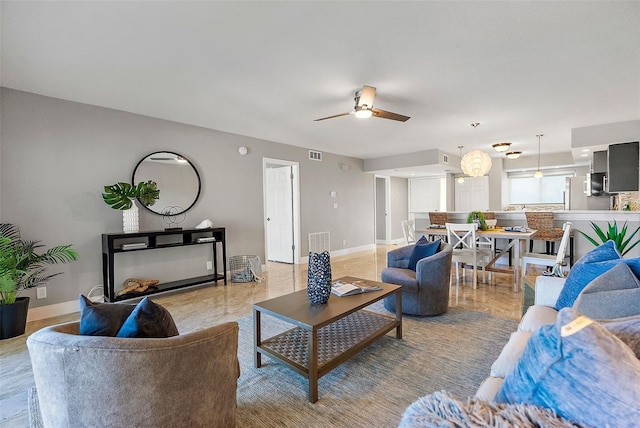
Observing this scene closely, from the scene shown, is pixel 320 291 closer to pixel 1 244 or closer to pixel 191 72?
pixel 191 72

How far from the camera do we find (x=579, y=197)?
731 centimetres

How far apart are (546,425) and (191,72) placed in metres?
3.21

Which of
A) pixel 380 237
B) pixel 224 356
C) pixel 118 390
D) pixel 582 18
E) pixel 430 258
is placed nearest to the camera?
pixel 118 390

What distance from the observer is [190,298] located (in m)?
3.84

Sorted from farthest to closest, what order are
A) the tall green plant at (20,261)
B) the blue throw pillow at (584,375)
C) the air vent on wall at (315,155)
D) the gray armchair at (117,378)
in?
the air vent on wall at (315,155) → the tall green plant at (20,261) → the gray armchair at (117,378) → the blue throw pillow at (584,375)

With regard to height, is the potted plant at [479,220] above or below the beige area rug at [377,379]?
above

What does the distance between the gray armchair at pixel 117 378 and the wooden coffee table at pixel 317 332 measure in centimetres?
78

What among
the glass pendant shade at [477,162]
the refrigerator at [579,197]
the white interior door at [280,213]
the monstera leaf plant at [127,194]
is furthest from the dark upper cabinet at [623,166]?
the monstera leaf plant at [127,194]

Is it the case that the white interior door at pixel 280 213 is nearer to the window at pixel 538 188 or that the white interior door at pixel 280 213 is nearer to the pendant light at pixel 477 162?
the pendant light at pixel 477 162

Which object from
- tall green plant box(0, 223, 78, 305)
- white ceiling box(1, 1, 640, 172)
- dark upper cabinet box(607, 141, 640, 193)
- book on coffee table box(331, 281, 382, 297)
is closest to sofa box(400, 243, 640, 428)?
book on coffee table box(331, 281, 382, 297)

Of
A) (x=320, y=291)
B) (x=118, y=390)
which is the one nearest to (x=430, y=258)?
(x=320, y=291)

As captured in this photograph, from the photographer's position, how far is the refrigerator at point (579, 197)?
6930mm

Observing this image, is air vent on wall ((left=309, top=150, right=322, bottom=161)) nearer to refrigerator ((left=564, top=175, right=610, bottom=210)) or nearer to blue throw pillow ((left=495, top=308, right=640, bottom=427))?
blue throw pillow ((left=495, top=308, right=640, bottom=427))

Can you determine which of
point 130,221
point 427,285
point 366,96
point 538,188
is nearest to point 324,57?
point 366,96
